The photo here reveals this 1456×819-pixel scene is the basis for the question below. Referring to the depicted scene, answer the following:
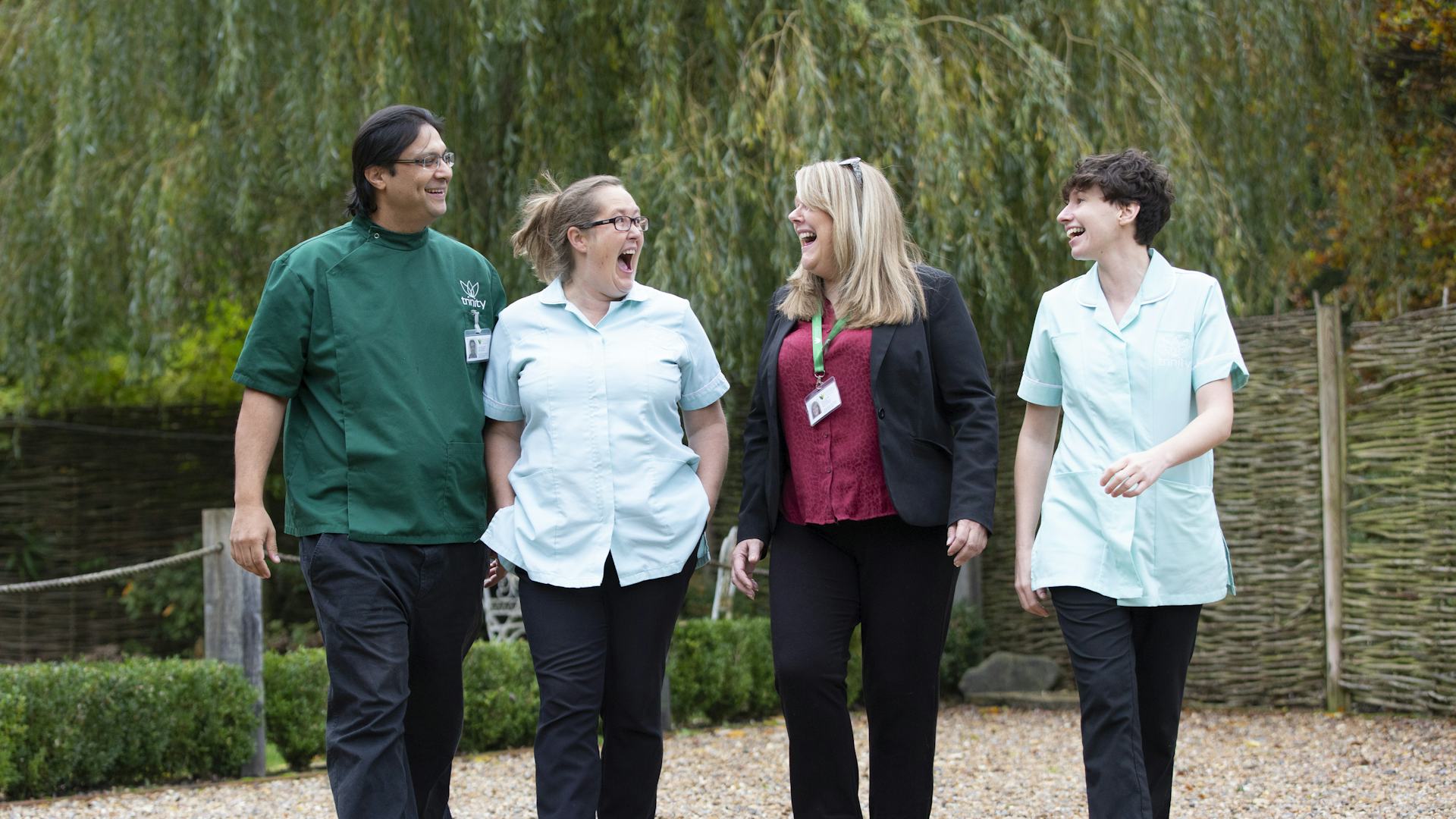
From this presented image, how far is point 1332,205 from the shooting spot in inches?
453

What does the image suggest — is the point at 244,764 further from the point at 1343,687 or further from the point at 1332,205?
the point at 1332,205

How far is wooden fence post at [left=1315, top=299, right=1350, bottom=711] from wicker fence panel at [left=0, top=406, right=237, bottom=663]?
7.01 meters

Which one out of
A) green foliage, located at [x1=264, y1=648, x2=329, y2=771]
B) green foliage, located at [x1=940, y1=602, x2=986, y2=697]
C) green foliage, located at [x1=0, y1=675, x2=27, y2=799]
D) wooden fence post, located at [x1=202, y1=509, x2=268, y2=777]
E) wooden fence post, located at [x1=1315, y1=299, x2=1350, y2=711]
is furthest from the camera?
green foliage, located at [x1=940, y1=602, x2=986, y2=697]

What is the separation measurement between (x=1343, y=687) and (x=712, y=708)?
3.17 m

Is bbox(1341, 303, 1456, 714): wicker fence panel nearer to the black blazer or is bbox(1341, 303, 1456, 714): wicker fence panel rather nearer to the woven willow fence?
the woven willow fence

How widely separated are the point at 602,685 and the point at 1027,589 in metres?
1.03

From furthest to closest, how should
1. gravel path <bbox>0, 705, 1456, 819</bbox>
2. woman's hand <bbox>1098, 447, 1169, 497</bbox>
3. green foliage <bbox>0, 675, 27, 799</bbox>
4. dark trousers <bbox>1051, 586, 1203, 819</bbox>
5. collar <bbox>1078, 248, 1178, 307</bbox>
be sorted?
green foliage <bbox>0, 675, 27, 799</bbox>, gravel path <bbox>0, 705, 1456, 819</bbox>, collar <bbox>1078, 248, 1178, 307</bbox>, dark trousers <bbox>1051, 586, 1203, 819</bbox>, woman's hand <bbox>1098, 447, 1169, 497</bbox>

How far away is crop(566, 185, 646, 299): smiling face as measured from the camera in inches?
148

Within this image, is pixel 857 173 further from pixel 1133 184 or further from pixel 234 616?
pixel 234 616

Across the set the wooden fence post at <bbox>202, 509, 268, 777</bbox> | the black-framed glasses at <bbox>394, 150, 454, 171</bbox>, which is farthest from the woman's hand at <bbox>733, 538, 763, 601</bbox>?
the wooden fence post at <bbox>202, 509, 268, 777</bbox>

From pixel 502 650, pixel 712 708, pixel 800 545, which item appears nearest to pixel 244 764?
pixel 502 650

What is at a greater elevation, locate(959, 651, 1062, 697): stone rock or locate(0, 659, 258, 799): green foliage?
locate(0, 659, 258, 799): green foliage

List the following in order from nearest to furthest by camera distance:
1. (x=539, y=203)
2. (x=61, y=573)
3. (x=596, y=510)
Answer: (x=596, y=510)
(x=539, y=203)
(x=61, y=573)

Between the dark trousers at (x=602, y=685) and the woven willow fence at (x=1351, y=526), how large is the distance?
16.0 ft
